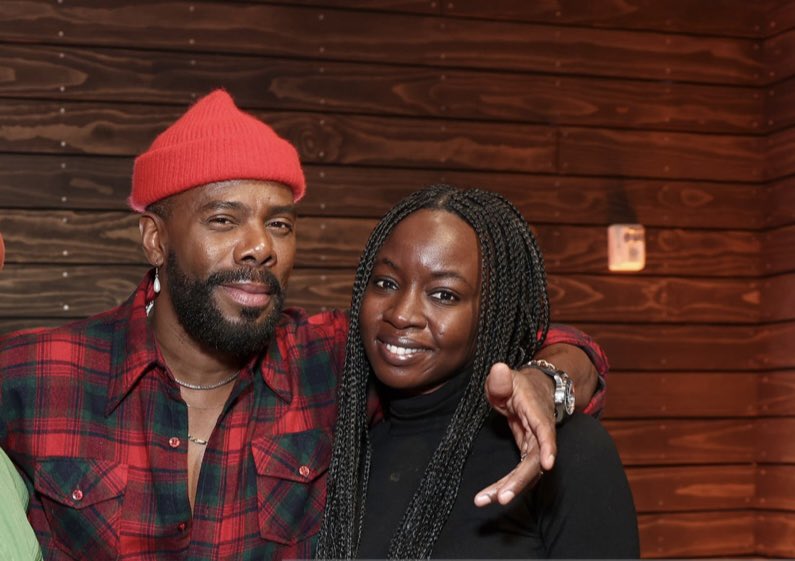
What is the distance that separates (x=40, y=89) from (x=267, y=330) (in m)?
2.05

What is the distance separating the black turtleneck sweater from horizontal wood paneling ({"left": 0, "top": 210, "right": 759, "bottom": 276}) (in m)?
2.21

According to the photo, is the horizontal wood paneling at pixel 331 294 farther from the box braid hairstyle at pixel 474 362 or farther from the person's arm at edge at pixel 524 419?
the person's arm at edge at pixel 524 419

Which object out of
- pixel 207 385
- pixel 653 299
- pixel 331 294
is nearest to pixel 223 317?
pixel 207 385

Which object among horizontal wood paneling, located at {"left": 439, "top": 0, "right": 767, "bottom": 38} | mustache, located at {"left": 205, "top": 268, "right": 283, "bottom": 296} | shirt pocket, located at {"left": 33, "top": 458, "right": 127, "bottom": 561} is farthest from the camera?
horizontal wood paneling, located at {"left": 439, "top": 0, "right": 767, "bottom": 38}

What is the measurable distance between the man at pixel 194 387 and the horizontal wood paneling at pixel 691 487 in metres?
2.50

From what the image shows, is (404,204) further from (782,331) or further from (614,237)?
(782,331)

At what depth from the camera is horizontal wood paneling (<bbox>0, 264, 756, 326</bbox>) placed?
395cm

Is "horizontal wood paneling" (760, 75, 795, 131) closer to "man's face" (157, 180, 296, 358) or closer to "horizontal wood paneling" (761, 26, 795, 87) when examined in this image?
"horizontal wood paneling" (761, 26, 795, 87)

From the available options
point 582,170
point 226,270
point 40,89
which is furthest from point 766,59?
point 226,270

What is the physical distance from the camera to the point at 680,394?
463 centimetres

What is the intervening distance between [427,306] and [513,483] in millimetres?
465

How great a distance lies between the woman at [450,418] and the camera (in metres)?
1.79

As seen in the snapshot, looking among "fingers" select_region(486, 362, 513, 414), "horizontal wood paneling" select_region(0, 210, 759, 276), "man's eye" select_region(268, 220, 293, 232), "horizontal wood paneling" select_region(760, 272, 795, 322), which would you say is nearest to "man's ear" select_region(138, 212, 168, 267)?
"man's eye" select_region(268, 220, 293, 232)

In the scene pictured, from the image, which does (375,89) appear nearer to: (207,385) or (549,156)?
(549,156)
